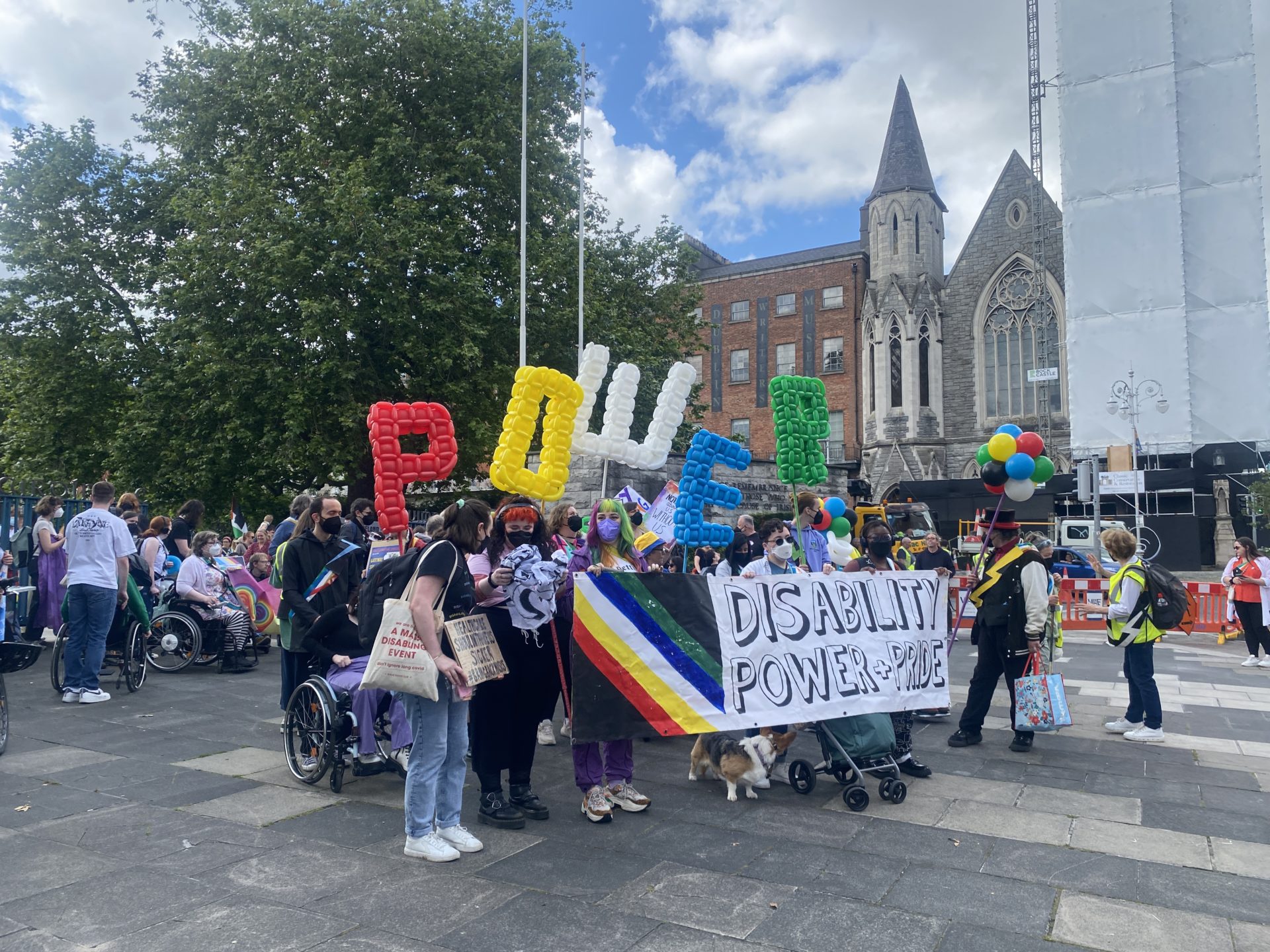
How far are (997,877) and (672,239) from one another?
24.2 meters

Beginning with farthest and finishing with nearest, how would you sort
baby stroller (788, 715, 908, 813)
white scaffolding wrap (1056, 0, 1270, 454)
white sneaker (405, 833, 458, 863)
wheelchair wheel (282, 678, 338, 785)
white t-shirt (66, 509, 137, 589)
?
1. white scaffolding wrap (1056, 0, 1270, 454)
2. white t-shirt (66, 509, 137, 589)
3. baby stroller (788, 715, 908, 813)
4. wheelchair wheel (282, 678, 338, 785)
5. white sneaker (405, 833, 458, 863)

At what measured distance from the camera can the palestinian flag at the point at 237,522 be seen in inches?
755

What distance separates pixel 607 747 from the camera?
5625 mm

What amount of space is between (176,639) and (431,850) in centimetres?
734

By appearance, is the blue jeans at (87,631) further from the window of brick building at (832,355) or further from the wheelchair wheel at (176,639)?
the window of brick building at (832,355)

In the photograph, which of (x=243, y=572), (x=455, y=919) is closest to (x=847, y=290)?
(x=243, y=572)

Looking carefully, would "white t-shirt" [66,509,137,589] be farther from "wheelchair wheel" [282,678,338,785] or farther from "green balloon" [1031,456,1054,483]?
"green balloon" [1031,456,1054,483]

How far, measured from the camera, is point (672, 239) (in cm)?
2692

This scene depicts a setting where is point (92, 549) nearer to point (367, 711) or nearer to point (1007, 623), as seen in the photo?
point (367, 711)

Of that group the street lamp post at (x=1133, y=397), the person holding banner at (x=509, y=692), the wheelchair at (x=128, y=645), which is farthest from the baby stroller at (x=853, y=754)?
the street lamp post at (x=1133, y=397)

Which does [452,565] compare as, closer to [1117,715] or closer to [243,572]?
[1117,715]

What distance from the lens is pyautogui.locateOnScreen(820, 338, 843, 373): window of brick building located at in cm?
4391

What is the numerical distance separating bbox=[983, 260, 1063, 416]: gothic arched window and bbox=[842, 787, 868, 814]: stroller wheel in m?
36.2

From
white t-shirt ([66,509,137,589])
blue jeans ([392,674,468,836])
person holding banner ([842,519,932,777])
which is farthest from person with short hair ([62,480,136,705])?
person holding banner ([842,519,932,777])
